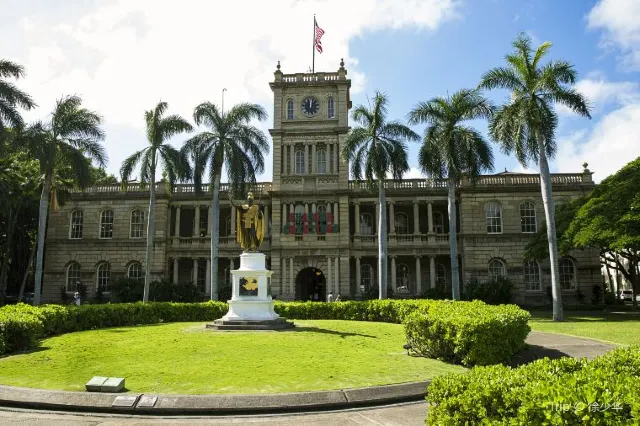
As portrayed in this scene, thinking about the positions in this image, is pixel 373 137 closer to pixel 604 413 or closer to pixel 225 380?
pixel 225 380

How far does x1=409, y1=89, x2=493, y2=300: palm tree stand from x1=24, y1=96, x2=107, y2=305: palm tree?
17.9 meters

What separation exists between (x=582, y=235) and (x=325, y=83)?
2196 centimetres

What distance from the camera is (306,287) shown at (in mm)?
39281

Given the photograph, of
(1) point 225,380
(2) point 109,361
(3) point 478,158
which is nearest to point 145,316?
(2) point 109,361

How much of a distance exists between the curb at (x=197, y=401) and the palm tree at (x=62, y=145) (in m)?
20.3

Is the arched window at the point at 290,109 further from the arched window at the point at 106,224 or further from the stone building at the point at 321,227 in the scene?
the arched window at the point at 106,224

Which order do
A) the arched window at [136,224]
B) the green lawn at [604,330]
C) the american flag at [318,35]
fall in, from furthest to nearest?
the arched window at [136,224]
the american flag at [318,35]
the green lawn at [604,330]

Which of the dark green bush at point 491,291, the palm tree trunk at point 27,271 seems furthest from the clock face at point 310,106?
the palm tree trunk at point 27,271

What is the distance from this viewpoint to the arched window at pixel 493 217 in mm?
36656

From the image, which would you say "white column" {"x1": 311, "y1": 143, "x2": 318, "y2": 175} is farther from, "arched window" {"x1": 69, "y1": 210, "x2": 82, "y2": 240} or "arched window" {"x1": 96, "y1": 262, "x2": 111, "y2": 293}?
"arched window" {"x1": 69, "y1": 210, "x2": 82, "y2": 240}

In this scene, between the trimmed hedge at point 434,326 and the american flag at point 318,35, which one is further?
the american flag at point 318,35

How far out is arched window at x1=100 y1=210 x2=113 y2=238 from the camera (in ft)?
130

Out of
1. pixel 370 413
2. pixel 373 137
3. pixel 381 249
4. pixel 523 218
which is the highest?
pixel 373 137

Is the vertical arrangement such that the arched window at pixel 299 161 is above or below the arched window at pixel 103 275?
above
